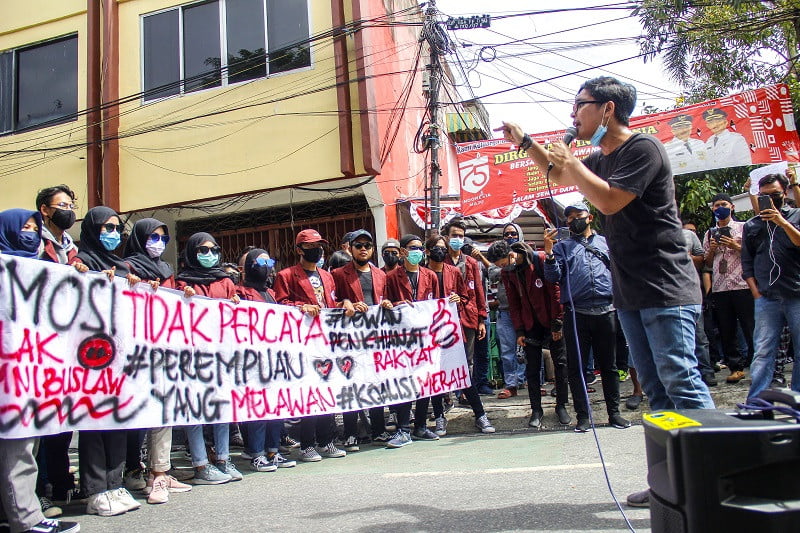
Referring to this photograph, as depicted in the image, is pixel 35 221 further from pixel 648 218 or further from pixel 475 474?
pixel 648 218

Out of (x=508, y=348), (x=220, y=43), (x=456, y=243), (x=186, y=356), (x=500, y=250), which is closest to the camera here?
(x=186, y=356)

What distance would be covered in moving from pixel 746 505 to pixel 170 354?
12.7ft

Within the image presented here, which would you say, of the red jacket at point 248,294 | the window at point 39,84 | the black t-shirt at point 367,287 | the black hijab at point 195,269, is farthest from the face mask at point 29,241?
the window at point 39,84

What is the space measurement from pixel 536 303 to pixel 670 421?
463 cm

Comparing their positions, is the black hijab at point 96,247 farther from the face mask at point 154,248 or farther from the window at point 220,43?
the window at point 220,43

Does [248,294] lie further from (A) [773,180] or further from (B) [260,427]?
(A) [773,180]

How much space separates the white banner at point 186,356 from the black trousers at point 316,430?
145 millimetres

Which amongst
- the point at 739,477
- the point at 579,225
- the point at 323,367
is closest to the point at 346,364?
the point at 323,367

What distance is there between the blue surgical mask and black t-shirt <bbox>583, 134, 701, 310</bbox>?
179 inches

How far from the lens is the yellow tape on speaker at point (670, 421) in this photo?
195 centimetres

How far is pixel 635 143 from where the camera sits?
10.2 ft

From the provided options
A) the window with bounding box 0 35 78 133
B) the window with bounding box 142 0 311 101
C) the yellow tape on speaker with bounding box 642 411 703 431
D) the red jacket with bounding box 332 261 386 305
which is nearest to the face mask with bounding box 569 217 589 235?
the red jacket with bounding box 332 261 386 305

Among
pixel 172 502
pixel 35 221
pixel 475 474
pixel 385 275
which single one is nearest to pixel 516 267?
pixel 385 275

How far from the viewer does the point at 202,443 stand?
4918 mm
